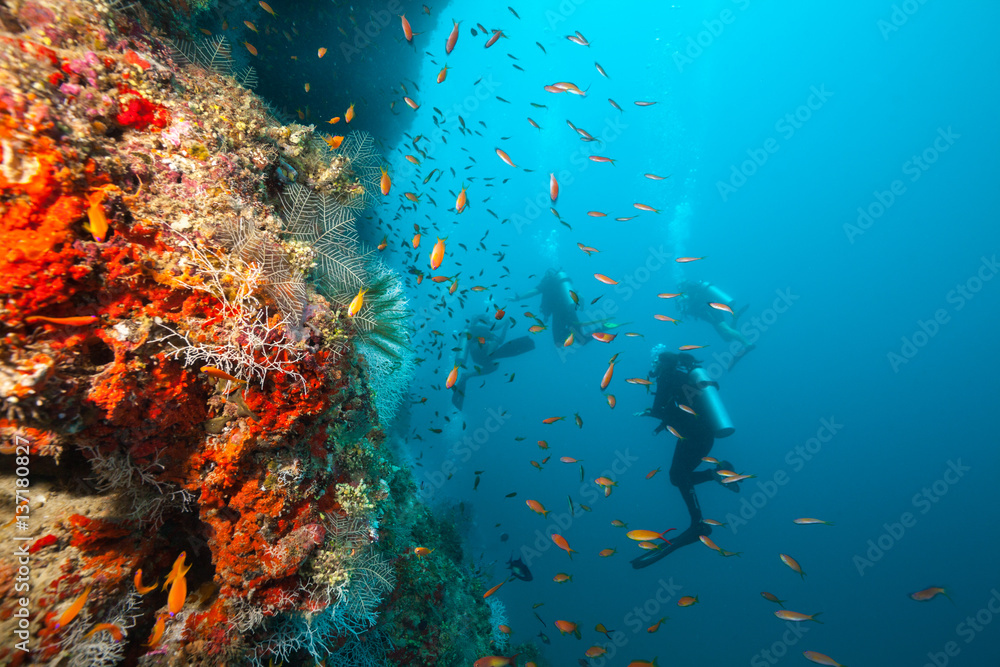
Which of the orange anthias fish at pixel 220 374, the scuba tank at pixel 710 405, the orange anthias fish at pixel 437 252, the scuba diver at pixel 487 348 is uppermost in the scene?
the orange anthias fish at pixel 437 252

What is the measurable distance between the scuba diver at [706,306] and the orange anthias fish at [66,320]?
70.8 feet

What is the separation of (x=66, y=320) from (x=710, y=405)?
13.9 m

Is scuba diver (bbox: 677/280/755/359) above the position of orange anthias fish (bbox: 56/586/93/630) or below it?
above

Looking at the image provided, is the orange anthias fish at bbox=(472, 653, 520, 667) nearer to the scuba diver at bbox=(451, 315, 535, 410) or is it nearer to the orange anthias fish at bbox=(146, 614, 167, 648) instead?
the orange anthias fish at bbox=(146, 614, 167, 648)

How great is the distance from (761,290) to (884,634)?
56.3m

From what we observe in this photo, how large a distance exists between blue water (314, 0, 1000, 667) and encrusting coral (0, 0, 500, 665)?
27.3 meters

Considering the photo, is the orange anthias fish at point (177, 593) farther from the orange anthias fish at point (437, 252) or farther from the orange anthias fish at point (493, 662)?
the orange anthias fish at point (493, 662)

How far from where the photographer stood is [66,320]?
1.67 metres

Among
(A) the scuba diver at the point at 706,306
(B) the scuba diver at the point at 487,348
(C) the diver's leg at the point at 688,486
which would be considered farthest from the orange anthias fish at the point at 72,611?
(A) the scuba diver at the point at 706,306

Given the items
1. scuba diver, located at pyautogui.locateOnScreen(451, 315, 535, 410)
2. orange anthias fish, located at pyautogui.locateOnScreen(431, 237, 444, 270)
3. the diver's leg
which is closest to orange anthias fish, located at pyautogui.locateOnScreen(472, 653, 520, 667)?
orange anthias fish, located at pyautogui.locateOnScreen(431, 237, 444, 270)

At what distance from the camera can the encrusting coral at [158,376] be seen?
170cm

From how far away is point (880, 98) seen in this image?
59.7 m

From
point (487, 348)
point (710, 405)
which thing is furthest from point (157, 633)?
point (487, 348)

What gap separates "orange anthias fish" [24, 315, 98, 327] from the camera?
1.62m
